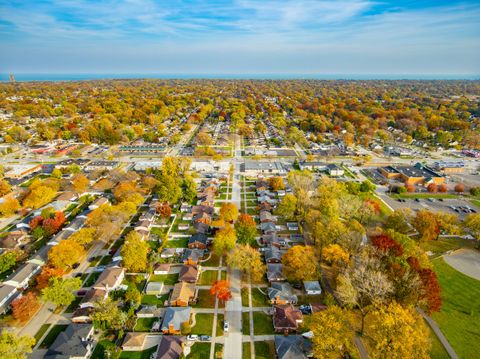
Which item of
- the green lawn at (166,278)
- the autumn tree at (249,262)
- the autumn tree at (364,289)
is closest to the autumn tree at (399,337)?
the autumn tree at (364,289)

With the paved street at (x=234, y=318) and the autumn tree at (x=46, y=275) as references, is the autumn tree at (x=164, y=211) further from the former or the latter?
the autumn tree at (x=46, y=275)

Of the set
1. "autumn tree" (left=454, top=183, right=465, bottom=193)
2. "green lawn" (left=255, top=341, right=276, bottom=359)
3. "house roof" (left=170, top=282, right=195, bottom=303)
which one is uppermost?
"autumn tree" (left=454, top=183, right=465, bottom=193)

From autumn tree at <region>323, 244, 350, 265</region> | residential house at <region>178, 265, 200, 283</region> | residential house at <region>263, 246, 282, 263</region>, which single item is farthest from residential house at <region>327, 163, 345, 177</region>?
residential house at <region>178, 265, 200, 283</region>

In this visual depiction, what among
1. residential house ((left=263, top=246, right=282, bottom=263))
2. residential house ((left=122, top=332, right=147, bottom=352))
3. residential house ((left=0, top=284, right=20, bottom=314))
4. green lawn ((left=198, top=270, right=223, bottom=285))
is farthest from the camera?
residential house ((left=263, top=246, right=282, bottom=263))

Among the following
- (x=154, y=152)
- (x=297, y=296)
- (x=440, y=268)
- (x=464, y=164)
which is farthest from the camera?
(x=154, y=152)

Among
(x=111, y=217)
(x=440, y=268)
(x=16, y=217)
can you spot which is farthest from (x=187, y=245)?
(x=440, y=268)

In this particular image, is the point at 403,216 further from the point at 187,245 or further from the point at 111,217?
the point at 111,217

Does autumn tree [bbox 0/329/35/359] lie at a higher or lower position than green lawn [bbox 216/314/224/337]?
higher

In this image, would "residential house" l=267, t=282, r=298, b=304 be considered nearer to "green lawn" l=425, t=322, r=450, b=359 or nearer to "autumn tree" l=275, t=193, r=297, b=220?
"green lawn" l=425, t=322, r=450, b=359
